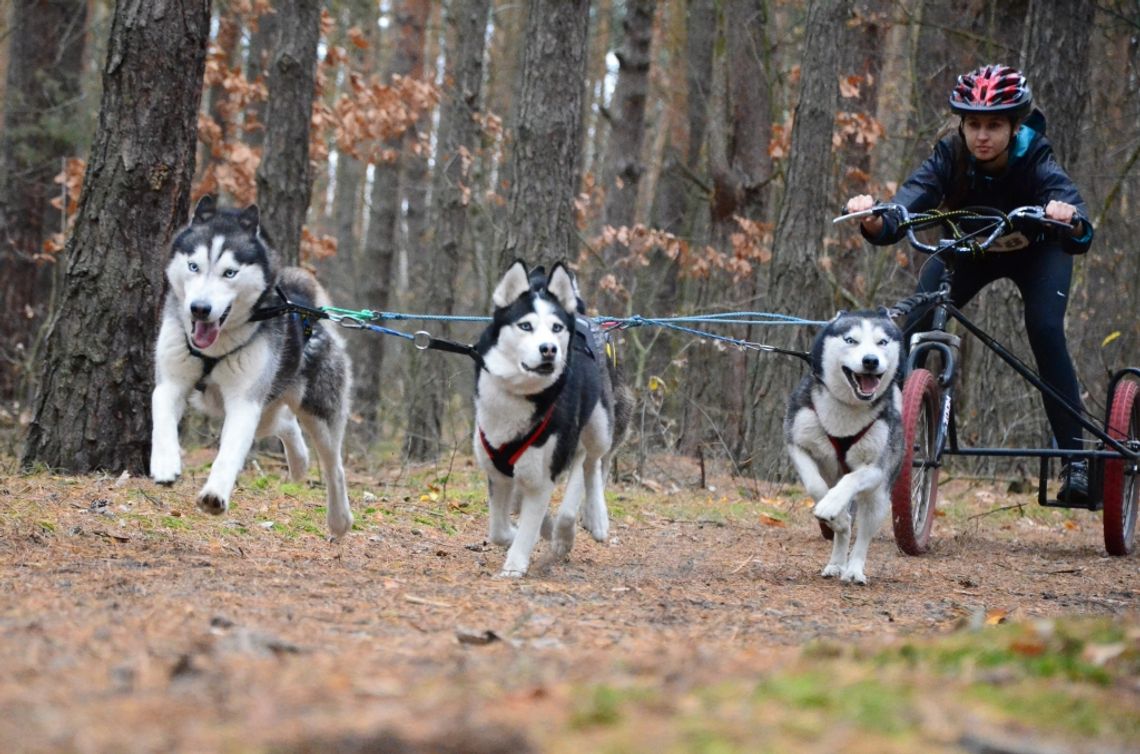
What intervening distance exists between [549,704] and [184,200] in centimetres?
602

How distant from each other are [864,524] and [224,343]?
3.14 metres

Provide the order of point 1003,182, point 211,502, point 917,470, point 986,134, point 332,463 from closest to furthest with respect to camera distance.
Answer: point 211,502
point 332,463
point 986,134
point 1003,182
point 917,470

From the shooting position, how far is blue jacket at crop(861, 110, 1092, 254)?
661 centimetres

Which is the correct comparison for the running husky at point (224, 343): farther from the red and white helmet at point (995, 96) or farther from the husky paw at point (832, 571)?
the red and white helmet at point (995, 96)

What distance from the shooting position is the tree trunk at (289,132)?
10906 millimetres

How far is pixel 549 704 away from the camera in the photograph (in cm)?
252

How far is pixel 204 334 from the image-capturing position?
5.34 meters

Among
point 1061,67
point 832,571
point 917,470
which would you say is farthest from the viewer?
point 1061,67

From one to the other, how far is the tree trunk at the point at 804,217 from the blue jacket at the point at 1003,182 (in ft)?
14.1

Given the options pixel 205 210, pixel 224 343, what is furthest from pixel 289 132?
pixel 224 343

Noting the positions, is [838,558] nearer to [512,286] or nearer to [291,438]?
[512,286]

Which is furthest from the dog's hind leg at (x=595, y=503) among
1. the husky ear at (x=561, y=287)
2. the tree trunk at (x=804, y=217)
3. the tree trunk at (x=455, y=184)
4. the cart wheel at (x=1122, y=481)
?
the tree trunk at (x=455, y=184)

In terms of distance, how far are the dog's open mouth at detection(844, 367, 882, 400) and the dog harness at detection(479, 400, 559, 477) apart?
5.04 feet

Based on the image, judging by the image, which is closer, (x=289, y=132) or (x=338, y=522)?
(x=338, y=522)
